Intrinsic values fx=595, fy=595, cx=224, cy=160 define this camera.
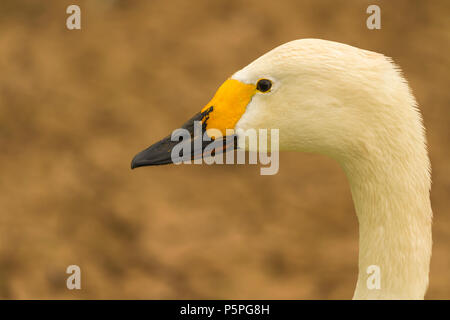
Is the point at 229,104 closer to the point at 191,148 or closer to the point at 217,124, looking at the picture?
the point at 217,124

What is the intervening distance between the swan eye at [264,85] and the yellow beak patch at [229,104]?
0.07 ft

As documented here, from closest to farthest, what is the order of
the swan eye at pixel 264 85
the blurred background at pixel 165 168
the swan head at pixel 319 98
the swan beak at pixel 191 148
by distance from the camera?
1. the swan head at pixel 319 98
2. the swan eye at pixel 264 85
3. the swan beak at pixel 191 148
4. the blurred background at pixel 165 168

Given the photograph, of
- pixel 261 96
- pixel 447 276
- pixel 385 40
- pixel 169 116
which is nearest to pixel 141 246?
pixel 169 116

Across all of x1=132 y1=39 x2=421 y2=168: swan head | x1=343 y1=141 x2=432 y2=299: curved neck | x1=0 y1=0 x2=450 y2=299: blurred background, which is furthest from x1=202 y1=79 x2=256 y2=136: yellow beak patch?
x1=0 y1=0 x2=450 y2=299: blurred background

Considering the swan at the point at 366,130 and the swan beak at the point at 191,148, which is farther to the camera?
the swan beak at the point at 191,148

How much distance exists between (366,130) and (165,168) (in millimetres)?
4221

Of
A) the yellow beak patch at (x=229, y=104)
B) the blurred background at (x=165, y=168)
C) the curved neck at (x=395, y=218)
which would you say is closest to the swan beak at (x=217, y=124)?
the yellow beak patch at (x=229, y=104)

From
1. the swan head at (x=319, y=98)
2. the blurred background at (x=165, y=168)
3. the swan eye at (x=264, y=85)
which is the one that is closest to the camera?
the swan head at (x=319, y=98)

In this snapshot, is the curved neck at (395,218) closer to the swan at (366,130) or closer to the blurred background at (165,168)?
the swan at (366,130)

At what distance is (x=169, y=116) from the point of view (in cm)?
662

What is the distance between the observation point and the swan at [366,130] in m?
2.16

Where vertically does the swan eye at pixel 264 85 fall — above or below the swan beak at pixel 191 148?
above

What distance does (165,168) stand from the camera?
624cm
